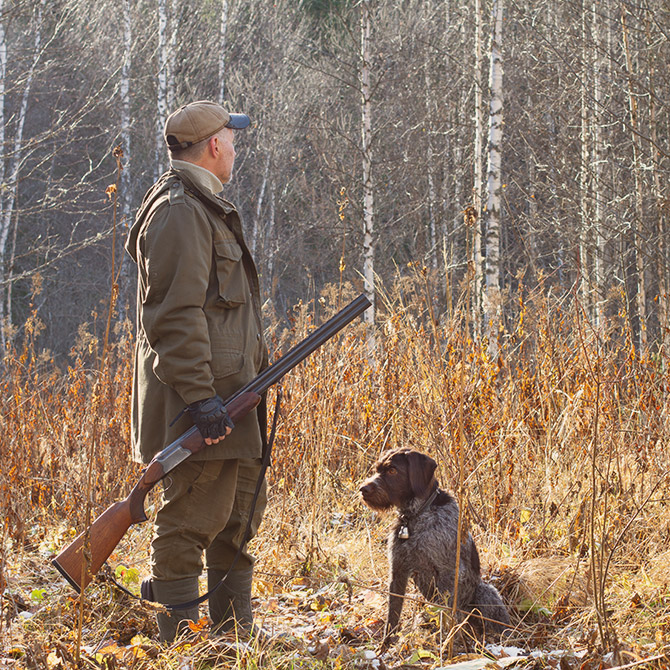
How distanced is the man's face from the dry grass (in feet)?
3.09

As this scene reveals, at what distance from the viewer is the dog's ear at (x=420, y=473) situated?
310cm

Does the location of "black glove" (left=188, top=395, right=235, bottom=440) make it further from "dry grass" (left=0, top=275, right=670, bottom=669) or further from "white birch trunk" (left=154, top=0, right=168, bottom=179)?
"white birch trunk" (left=154, top=0, right=168, bottom=179)

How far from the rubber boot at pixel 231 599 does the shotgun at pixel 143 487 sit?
55 cm

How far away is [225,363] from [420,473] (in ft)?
3.11

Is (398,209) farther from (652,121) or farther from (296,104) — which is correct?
(652,121)

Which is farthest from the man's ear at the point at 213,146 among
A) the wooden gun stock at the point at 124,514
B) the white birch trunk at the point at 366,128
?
the white birch trunk at the point at 366,128

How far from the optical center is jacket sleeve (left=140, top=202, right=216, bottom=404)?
263cm

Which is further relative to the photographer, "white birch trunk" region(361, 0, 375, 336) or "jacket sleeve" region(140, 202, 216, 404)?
"white birch trunk" region(361, 0, 375, 336)

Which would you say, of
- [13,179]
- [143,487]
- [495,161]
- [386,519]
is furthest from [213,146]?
[13,179]

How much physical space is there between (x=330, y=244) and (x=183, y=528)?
21002 mm

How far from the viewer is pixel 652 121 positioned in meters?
8.58

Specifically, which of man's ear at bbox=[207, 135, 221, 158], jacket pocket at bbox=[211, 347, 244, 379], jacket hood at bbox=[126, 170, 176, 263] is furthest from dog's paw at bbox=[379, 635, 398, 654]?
man's ear at bbox=[207, 135, 221, 158]

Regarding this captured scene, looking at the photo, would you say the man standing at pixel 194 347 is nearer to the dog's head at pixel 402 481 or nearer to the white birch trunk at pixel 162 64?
the dog's head at pixel 402 481

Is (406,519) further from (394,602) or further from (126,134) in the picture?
(126,134)
